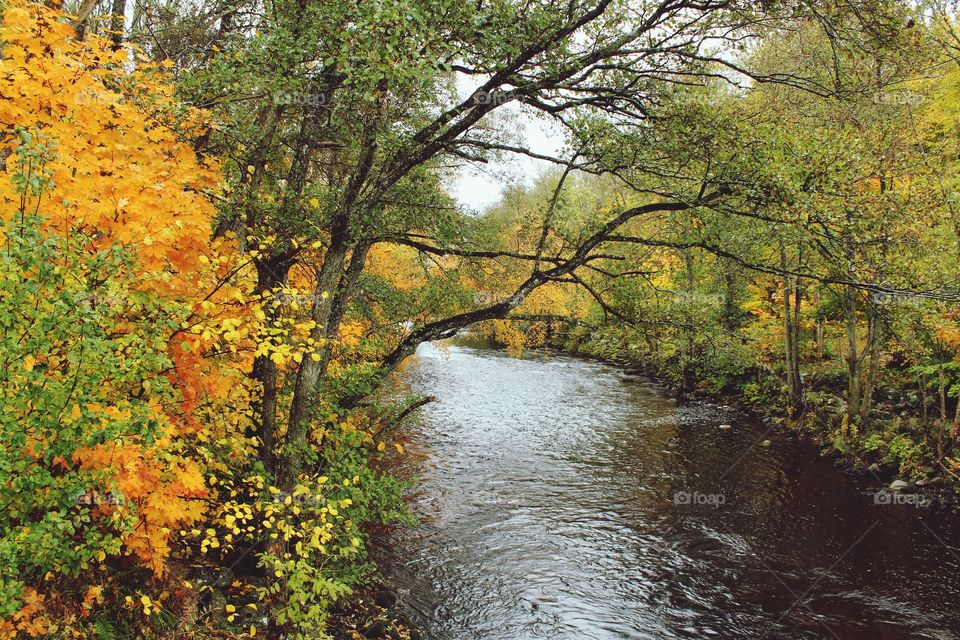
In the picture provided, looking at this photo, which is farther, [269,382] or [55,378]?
[269,382]

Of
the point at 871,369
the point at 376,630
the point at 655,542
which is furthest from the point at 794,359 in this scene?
the point at 376,630

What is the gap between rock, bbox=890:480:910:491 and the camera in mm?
13148

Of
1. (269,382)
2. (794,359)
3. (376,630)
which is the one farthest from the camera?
(794,359)

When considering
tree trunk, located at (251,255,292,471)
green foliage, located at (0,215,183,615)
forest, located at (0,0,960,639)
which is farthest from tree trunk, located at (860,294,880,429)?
green foliage, located at (0,215,183,615)

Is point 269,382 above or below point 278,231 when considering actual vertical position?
below

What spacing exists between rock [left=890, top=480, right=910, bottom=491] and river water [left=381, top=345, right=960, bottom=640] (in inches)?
18.4

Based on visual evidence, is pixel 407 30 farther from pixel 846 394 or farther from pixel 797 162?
pixel 846 394

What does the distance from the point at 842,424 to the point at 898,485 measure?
2.95 meters

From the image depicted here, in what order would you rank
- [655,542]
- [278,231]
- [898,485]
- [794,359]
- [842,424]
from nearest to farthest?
1. [278,231]
2. [655,542]
3. [898,485]
4. [842,424]
5. [794,359]

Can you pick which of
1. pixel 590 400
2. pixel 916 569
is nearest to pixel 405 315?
pixel 916 569

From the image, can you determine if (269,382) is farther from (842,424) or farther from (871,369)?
(842,424)

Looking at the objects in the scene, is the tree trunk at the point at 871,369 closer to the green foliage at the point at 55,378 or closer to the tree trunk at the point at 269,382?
the tree trunk at the point at 269,382

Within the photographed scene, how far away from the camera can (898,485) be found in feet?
43.4

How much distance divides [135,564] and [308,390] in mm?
2335
